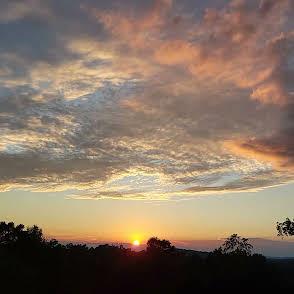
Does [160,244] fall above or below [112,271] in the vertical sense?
above

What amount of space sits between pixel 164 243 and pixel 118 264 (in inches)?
1524

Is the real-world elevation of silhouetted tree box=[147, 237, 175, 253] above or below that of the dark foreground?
above

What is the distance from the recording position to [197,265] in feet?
283

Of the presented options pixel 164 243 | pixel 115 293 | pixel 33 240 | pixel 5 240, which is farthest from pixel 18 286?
pixel 164 243

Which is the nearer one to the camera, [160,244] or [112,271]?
[112,271]

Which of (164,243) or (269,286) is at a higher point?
(164,243)

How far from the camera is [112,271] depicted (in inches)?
2953

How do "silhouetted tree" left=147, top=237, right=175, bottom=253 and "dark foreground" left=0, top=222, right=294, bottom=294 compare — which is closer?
"dark foreground" left=0, top=222, right=294, bottom=294

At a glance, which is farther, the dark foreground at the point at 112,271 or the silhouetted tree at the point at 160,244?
the silhouetted tree at the point at 160,244

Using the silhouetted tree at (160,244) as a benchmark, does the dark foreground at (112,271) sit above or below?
below

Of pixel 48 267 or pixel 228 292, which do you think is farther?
pixel 228 292

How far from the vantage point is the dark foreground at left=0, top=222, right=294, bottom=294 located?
65.7 m

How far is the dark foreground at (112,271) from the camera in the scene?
65688 millimetres

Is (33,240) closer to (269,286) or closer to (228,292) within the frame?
(228,292)
